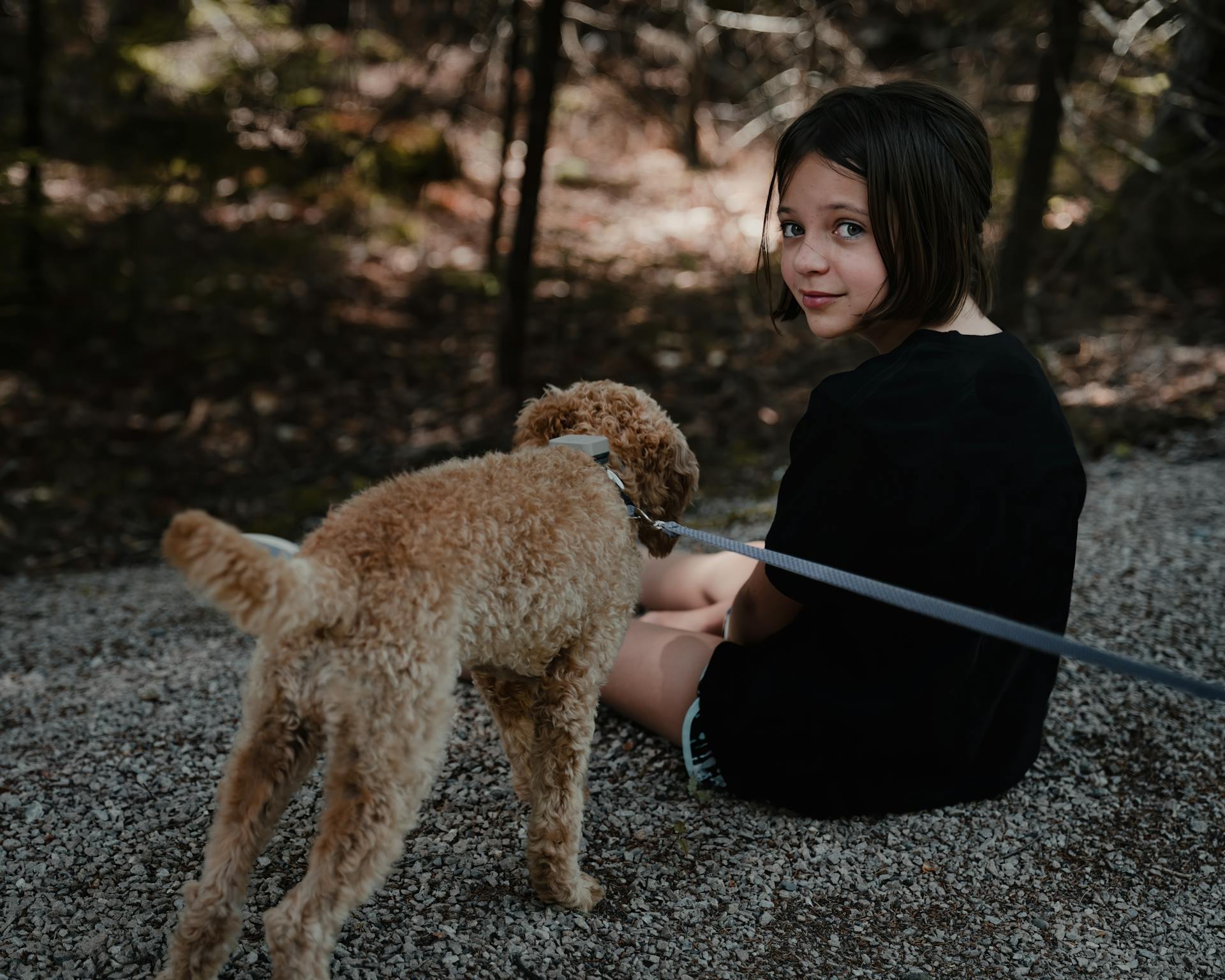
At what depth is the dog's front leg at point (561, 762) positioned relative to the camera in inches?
96.7

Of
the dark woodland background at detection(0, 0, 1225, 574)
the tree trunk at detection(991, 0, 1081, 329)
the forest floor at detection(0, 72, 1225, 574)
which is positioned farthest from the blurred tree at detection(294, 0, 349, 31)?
the tree trunk at detection(991, 0, 1081, 329)

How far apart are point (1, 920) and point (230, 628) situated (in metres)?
2.19

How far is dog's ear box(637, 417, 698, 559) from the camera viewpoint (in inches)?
107

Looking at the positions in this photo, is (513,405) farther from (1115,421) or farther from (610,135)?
(610,135)

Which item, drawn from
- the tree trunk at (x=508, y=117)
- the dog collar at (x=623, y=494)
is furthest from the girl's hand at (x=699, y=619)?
the tree trunk at (x=508, y=117)

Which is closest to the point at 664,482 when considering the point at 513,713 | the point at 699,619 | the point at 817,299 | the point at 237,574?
the point at 817,299

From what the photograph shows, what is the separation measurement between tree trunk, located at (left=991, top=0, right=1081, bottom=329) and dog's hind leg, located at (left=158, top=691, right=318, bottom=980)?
18.3 ft

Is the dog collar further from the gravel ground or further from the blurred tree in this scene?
the blurred tree

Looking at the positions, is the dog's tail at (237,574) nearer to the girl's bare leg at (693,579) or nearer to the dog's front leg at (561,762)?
the dog's front leg at (561,762)

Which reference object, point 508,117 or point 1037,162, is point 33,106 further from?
point 1037,162

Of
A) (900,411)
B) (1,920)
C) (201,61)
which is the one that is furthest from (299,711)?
(201,61)

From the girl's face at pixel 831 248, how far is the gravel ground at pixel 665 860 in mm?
1517

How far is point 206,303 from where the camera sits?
32.6ft

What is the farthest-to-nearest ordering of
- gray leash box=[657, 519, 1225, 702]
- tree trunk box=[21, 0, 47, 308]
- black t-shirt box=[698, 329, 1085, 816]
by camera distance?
1. tree trunk box=[21, 0, 47, 308]
2. black t-shirt box=[698, 329, 1085, 816]
3. gray leash box=[657, 519, 1225, 702]
